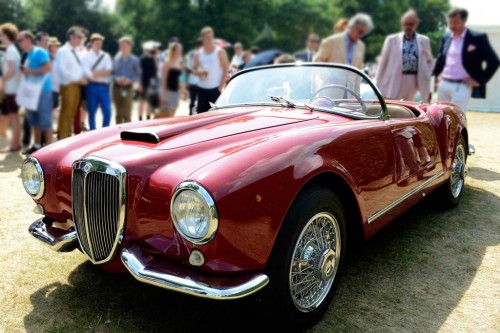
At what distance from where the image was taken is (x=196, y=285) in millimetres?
1854

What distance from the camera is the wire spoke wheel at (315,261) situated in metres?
2.25

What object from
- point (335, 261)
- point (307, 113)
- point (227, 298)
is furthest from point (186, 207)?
point (307, 113)

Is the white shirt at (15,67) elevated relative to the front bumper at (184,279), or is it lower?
elevated

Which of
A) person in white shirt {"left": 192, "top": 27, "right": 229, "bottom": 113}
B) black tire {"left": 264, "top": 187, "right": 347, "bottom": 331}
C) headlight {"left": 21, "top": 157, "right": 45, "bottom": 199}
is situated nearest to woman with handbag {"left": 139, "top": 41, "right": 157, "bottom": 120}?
black tire {"left": 264, "top": 187, "right": 347, "bottom": 331}

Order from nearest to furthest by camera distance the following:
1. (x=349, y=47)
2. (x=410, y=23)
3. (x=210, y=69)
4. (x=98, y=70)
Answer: (x=98, y=70) < (x=349, y=47) < (x=410, y=23) < (x=210, y=69)

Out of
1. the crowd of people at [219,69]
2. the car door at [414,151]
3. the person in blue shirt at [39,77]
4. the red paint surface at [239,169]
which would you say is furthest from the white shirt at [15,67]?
the car door at [414,151]

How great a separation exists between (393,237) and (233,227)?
7.20ft

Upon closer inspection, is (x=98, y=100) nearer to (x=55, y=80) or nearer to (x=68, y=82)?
(x=68, y=82)

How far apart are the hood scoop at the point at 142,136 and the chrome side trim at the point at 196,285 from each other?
2.46ft

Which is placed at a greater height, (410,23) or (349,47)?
(410,23)

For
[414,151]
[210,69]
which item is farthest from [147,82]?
[210,69]

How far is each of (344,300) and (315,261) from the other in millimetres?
462

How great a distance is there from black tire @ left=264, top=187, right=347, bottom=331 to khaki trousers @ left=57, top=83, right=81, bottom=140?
5.46 metres

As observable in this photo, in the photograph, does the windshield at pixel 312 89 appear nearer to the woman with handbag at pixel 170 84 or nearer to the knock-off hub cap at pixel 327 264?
the knock-off hub cap at pixel 327 264
